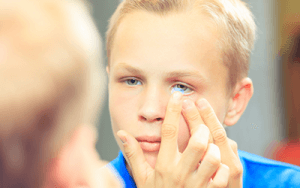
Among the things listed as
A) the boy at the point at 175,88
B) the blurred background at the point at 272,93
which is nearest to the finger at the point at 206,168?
the boy at the point at 175,88

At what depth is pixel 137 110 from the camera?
760 millimetres

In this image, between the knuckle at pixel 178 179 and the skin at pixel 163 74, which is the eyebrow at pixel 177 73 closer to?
the skin at pixel 163 74

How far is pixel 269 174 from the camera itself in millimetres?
1024

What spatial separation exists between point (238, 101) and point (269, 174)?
1.01 ft

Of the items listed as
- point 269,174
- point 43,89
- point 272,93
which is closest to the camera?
point 43,89

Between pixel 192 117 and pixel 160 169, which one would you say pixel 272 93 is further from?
pixel 160 169

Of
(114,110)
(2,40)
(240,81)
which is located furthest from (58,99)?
(240,81)

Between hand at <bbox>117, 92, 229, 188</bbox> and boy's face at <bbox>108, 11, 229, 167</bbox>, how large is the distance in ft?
0.09

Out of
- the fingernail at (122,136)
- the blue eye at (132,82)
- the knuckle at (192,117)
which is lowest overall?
the fingernail at (122,136)

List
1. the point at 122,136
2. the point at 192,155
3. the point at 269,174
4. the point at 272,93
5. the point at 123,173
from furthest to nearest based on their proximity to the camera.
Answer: the point at 272,93 → the point at 269,174 → the point at 123,173 → the point at 122,136 → the point at 192,155

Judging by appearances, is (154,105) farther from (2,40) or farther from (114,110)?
(2,40)

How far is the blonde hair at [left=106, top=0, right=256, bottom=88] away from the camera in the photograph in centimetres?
80

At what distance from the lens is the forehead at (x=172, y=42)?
0.74 metres

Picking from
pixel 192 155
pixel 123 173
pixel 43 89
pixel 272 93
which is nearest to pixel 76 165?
pixel 43 89
